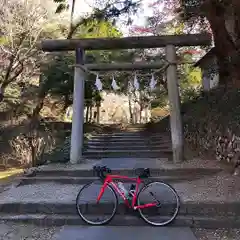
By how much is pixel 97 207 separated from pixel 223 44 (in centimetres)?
598

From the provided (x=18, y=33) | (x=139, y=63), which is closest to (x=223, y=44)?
(x=139, y=63)

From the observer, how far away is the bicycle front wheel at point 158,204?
5008mm

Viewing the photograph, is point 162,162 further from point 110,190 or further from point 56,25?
point 56,25

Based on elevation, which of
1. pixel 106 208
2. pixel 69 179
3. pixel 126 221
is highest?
pixel 69 179

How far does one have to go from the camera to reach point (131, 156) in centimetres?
1012

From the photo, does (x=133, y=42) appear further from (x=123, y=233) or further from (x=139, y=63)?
(x=123, y=233)

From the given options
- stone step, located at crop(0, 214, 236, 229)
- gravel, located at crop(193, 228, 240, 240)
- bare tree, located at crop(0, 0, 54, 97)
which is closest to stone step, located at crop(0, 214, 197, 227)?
stone step, located at crop(0, 214, 236, 229)

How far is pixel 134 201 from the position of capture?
507cm

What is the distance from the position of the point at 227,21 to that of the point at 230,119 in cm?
430

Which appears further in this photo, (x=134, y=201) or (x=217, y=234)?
(x=134, y=201)

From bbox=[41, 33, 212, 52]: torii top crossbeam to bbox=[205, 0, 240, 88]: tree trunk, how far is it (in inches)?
27.3

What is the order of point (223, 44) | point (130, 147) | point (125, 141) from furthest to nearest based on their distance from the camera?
1. point (125, 141)
2. point (130, 147)
3. point (223, 44)

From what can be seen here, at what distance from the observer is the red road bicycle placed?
5047mm

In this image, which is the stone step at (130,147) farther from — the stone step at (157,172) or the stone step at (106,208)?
the stone step at (106,208)
